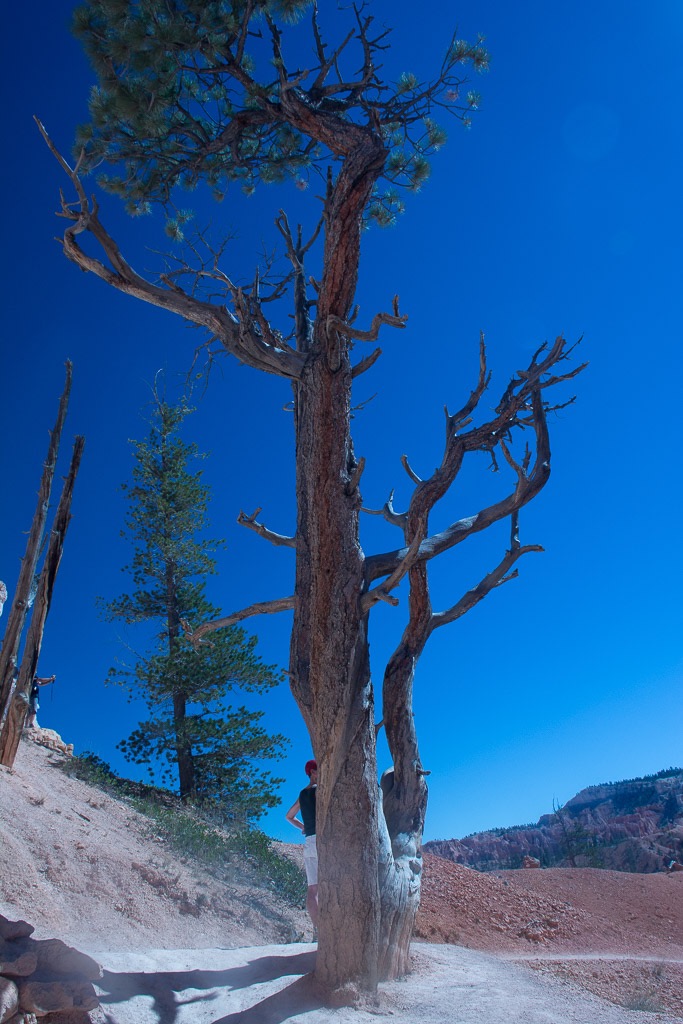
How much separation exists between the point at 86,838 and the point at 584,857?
42.4 feet

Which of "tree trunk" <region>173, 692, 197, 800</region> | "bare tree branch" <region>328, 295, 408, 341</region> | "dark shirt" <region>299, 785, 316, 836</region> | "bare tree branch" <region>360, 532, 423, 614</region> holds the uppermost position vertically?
"bare tree branch" <region>328, 295, 408, 341</region>

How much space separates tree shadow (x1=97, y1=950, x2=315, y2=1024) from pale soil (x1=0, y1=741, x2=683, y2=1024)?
0.02 m

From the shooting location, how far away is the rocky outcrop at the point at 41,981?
4.61 metres

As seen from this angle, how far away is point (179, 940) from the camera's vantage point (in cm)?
784

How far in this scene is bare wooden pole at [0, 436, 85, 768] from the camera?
9.90 metres

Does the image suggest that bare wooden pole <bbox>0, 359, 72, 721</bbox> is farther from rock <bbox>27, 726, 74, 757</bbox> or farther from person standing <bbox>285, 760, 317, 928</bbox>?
person standing <bbox>285, 760, 317, 928</bbox>

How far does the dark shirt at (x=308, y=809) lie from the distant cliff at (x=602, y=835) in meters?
12.9

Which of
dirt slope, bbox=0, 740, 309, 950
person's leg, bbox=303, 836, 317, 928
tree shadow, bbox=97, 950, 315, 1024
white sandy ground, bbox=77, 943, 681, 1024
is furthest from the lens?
dirt slope, bbox=0, 740, 309, 950

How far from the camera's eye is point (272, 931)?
30.2 feet

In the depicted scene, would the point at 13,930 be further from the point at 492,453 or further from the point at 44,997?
the point at 492,453

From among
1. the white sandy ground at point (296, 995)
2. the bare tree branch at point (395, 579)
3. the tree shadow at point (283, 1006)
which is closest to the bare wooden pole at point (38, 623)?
the white sandy ground at point (296, 995)

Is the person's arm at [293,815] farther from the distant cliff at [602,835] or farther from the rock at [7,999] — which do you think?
the distant cliff at [602,835]

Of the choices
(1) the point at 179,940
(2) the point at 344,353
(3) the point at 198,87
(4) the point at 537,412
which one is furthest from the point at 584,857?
Result: (3) the point at 198,87

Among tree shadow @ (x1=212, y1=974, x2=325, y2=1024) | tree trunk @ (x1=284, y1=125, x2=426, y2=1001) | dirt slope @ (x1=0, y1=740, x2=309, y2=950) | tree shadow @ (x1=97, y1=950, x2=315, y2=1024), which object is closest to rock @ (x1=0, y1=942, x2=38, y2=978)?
tree shadow @ (x1=97, y1=950, x2=315, y2=1024)
